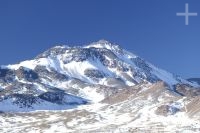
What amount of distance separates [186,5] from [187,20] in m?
2.21

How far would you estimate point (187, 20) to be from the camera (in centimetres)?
7706

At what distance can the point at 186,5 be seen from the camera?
76375 millimetres
